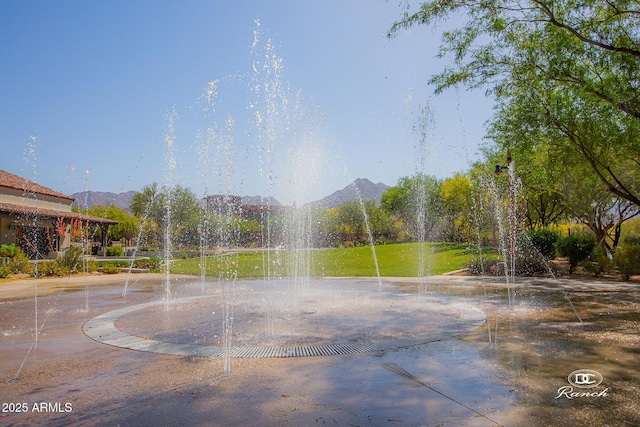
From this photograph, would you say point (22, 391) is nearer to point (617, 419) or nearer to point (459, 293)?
point (617, 419)

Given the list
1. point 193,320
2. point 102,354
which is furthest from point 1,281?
point 102,354

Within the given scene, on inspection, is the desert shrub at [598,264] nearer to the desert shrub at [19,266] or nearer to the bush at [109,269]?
the bush at [109,269]

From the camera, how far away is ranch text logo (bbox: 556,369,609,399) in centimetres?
401

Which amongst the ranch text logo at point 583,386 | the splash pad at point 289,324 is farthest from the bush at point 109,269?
the ranch text logo at point 583,386

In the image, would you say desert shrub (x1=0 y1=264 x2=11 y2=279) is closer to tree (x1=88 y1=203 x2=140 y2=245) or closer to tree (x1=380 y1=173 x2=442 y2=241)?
tree (x1=88 y1=203 x2=140 y2=245)

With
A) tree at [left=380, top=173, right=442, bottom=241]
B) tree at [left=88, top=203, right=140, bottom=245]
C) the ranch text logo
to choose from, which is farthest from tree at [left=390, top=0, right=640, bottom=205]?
tree at [left=88, top=203, right=140, bottom=245]

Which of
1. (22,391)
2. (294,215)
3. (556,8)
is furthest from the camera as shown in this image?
(294,215)

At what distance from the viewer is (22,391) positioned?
Answer: 432 centimetres

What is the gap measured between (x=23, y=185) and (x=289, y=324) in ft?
106

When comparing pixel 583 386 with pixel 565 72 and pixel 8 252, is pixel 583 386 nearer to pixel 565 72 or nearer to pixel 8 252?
pixel 565 72

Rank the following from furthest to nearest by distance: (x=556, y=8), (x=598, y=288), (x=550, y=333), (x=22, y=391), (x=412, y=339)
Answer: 1. (x=598, y=288)
2. (x=556, y=8)
3. (x=550, y=333)
4. (x=412, y=339)
5. (x=22, y=391)

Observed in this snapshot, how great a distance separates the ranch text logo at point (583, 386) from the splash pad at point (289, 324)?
6.55 feet

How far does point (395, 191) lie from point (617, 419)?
2508 inches

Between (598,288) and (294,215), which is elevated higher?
(294,215)
